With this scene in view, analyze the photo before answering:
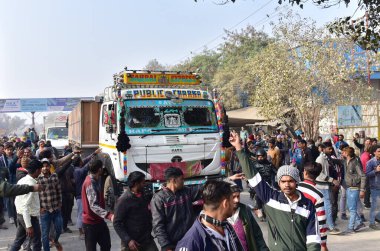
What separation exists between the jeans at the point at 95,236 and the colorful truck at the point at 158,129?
3761 millimetres

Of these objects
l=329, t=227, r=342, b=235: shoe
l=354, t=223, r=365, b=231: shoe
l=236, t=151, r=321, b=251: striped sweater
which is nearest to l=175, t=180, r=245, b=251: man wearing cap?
l=236, t=151, r=321, b=251: striped sweater

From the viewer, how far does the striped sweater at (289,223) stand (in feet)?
13.4

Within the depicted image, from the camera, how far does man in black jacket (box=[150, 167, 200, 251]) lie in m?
4.61

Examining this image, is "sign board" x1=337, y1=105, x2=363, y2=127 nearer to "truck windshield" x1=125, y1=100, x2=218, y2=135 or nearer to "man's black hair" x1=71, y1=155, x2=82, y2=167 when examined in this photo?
"truck windshield" x1=125, y1=100, x2=218, y2=135

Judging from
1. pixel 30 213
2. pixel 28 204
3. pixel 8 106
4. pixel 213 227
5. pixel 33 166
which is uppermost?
pixel 8 106

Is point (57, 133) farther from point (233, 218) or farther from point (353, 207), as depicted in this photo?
point (233, 218)

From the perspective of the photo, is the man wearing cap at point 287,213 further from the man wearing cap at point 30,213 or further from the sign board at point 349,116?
the sign board at point 349,116

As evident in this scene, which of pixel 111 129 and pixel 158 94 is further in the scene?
pixel 158 94

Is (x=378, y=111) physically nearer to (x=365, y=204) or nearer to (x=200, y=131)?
(x=365, y=204)

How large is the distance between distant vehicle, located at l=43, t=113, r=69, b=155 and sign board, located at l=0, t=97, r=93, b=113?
23.3 metres

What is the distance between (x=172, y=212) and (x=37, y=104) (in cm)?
4945

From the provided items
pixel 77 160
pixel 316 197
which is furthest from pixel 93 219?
pixel 77 160

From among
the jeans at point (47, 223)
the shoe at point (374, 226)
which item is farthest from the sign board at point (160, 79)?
the shoe at point (374, 226)

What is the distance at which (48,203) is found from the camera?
6969mm
